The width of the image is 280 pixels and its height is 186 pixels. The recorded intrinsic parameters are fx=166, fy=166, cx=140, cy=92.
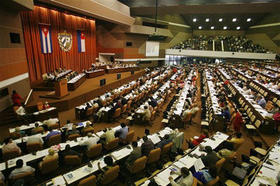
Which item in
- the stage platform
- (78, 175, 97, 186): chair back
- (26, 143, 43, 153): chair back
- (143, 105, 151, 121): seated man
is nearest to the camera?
(78, 175, 97, 186): chair back

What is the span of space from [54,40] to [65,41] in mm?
1569

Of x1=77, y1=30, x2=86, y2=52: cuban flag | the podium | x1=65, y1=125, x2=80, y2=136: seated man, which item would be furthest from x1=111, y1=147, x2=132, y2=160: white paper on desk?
x1=77, y1=30, x2=86, y2=52: cuban flag

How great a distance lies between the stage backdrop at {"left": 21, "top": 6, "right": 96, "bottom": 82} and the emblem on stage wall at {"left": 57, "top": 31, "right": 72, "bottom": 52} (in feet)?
0.93

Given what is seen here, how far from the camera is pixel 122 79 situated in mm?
17859

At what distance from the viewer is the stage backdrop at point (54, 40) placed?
40.5 feet

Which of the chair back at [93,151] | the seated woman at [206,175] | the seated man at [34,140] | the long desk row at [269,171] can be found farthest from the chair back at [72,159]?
the long desk row at [269,171]

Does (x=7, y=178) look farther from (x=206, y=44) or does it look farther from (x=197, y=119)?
(x=206, y=44)

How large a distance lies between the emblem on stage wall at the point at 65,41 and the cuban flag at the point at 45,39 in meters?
1.24

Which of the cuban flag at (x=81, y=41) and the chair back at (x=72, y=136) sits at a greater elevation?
the cuban flag at (x=81, y=41)

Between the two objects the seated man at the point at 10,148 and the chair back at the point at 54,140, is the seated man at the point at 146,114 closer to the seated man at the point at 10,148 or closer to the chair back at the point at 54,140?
the chair back at the point at 54,140

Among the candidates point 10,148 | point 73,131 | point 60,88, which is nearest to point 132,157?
point 73,131

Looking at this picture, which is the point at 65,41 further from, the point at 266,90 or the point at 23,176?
the point at 266,90

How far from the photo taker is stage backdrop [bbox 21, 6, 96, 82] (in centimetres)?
1236

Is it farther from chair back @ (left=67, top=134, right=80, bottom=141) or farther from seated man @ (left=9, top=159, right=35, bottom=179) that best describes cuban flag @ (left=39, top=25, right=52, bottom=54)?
seated man @ (left=9, top=159, right=35, bottom=179)
